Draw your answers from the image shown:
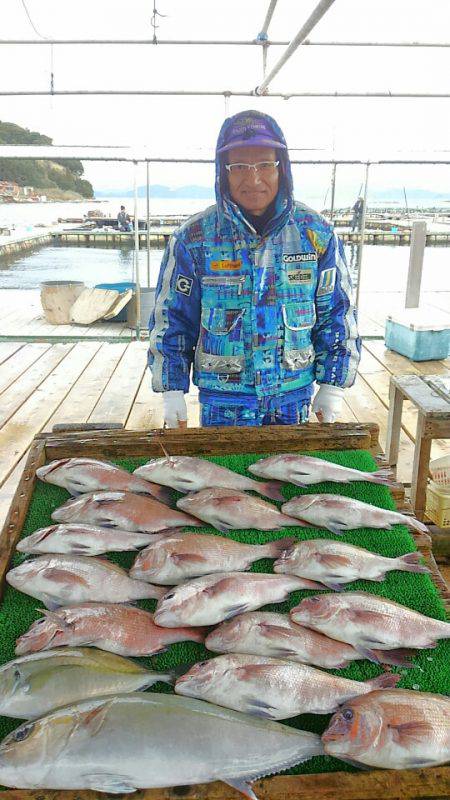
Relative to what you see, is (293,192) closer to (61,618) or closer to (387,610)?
(387,610)

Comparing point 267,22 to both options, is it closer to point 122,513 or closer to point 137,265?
point 137,265

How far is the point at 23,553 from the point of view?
173 centimetres

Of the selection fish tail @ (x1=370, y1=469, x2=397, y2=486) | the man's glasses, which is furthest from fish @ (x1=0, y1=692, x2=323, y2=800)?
the man's glasses

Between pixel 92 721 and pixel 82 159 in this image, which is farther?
pixel 82 159

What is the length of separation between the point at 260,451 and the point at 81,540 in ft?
2.54

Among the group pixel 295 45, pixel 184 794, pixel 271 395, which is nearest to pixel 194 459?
pixel 271 395

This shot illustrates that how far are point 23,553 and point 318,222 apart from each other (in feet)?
5.49

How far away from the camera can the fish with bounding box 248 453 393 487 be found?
2020 mm

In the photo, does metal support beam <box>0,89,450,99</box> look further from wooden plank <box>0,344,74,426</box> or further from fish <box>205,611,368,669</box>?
fish <box>205,611,368,669</box>

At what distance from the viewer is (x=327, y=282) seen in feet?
8.25

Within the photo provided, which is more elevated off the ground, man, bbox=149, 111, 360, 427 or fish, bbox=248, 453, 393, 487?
man, bbox=149, 111, 360, 427

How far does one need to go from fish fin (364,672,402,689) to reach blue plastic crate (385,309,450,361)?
17.2ft

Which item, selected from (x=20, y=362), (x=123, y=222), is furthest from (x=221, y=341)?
(x=123, y=222)

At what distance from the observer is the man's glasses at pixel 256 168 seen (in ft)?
7.60
